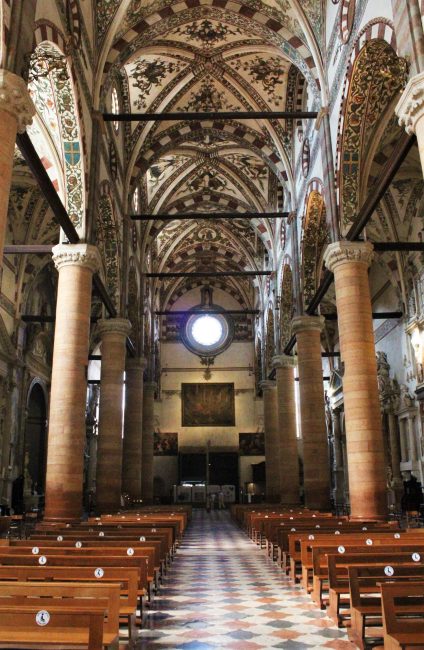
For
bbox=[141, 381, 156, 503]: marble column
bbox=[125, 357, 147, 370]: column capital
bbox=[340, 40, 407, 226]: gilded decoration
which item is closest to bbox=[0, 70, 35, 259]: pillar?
bbox=[340, 40, 407, 226]: gilded decoration

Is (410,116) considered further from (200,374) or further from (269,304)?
(200,374)

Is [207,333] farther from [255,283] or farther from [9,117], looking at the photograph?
[9,117]

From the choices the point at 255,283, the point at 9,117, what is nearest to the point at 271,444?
the point at 255,283

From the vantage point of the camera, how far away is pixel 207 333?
43.7 metres

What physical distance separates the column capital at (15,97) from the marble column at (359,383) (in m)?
8.36

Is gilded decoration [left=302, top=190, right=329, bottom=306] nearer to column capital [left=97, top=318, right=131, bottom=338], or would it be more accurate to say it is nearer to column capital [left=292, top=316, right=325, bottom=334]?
column capital [left=292, top=316, right=325, bottom=334]

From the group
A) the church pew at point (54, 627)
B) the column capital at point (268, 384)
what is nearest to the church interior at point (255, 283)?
the church pew at point (54, 627)

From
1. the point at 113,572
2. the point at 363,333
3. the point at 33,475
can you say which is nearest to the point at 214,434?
the point at 33,475

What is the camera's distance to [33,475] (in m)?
27.5

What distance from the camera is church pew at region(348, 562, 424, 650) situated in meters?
5.26

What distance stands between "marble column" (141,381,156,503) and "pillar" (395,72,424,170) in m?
25.2

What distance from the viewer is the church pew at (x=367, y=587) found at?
207 inches

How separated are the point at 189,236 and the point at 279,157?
13683 mm

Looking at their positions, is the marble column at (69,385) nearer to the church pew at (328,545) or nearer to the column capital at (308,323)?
the church pew at (328,545)
